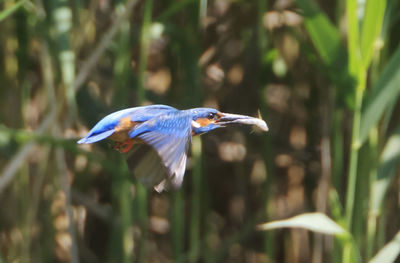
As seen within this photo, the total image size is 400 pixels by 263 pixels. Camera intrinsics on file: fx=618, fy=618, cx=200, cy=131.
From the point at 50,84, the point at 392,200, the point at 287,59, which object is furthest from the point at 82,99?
the point at 392,200

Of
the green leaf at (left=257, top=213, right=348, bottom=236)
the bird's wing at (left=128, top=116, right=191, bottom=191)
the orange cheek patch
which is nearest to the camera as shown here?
the bird's wing at (left=128, top=116, right=191, bottom=191)

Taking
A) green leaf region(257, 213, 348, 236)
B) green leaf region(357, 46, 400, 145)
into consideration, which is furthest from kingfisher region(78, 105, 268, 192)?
green leaf region(357, 46, 400, 145)

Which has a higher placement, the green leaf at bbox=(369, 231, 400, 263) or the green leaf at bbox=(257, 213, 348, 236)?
the green leaf at bbox=(257, 213, 348, 236)

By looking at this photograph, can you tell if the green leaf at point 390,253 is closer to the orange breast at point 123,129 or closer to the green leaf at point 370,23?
the green leaf at point 370,23

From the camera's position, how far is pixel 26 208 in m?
1.74

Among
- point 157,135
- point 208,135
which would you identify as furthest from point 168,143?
point 208,135

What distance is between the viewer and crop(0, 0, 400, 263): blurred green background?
1.30 metres

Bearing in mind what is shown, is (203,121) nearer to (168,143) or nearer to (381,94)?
(168,143)

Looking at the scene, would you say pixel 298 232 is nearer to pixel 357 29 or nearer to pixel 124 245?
pixel 124 245

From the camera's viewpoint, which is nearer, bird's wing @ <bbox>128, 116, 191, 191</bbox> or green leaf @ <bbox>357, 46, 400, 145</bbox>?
bird's wing @ <bbox>128, 116, 191, 191</bbox>

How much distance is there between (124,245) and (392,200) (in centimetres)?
71

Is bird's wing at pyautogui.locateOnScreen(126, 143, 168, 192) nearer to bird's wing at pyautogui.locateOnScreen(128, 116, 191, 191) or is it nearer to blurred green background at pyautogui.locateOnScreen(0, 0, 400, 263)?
bird's wing at pyautogui.locateOnScreen(128, 116, 191, 191)

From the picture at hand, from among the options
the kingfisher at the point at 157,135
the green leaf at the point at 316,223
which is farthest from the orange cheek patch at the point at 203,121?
the green leaf at the point at 316,223

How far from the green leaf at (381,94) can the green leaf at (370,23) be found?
0.05 metres
